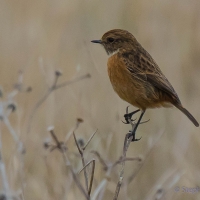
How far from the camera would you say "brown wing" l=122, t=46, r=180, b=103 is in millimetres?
5891

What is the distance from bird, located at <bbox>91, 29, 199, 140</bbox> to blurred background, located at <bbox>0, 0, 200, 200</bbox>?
49 centimetres

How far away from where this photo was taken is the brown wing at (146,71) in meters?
5.89

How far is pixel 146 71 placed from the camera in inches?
237

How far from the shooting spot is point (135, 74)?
598 cm

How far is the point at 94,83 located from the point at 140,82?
252 cm

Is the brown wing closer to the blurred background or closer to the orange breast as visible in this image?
the orange breast

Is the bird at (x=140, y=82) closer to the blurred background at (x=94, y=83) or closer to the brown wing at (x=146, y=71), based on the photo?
the brown wing at (x=146, y=71)

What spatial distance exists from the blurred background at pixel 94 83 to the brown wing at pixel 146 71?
0.51 meters

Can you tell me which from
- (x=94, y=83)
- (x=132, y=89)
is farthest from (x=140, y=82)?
(x=94, y=83)

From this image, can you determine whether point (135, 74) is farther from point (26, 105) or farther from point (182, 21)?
point (182, 21)

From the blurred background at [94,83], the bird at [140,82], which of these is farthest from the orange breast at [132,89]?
the blurred background at [94,83]

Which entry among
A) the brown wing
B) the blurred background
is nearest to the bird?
the brown wing

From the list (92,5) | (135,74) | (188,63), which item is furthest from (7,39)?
(135,74)

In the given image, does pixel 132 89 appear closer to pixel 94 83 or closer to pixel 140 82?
pixel 140 82
